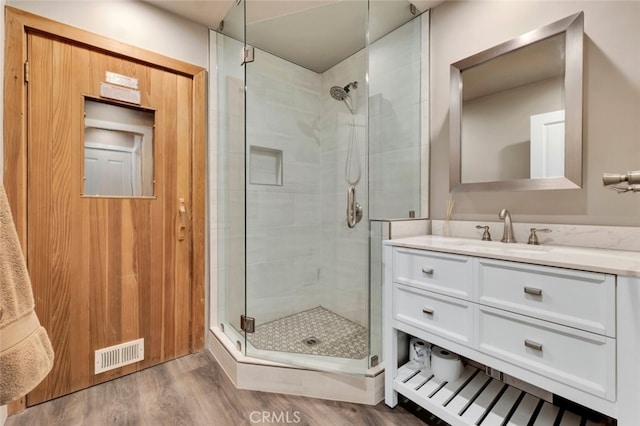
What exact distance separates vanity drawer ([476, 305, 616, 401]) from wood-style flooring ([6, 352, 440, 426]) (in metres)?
0.58

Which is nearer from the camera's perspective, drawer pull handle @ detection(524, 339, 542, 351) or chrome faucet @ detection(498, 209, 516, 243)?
drawer pull handle @ detection(524, 339, 542, 351)

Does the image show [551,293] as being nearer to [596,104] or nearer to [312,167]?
[596,104]

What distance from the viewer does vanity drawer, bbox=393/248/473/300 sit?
112 centimetres

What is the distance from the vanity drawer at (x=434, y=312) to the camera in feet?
3.69

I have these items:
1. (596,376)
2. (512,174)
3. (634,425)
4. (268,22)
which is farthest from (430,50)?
(634,425)

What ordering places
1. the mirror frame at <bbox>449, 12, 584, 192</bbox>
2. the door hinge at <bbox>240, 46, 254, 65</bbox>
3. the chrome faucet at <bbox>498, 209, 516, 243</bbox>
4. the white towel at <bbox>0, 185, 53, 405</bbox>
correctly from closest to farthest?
the white towel at <bbox>0, 185, 53, 405</bbox>
the mirror frame at <bbox>449, 12, 584, 192</bbox>
the chrome faucet at <bbox>498, 209, 516, 243</bbox>
the door hinge at <bbox>240, 46, 254, 65</bbox>

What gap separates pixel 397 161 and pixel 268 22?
1255 millimetres

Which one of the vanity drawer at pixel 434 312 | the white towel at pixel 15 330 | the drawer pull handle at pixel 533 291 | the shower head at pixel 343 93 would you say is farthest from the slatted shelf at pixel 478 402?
the shower head at pixel 343 93

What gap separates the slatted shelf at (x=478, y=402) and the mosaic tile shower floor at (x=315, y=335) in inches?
12.5

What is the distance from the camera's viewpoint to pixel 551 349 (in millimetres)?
911

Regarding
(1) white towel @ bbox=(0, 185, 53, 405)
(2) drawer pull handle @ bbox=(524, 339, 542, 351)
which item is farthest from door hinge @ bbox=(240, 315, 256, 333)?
(2) drawer pull handle @ bbox=(524, 339, 542, 351)

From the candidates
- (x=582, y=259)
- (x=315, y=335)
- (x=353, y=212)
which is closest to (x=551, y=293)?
(x=582, y=259)

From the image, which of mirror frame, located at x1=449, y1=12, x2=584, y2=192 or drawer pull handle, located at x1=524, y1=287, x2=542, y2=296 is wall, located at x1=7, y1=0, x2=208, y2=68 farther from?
drawer pull handle, located at x1=524, y1=287, x2=542, y2=296

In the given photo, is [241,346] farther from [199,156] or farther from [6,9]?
[6,9]
